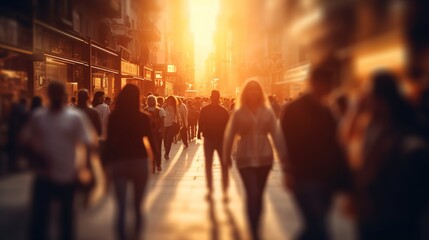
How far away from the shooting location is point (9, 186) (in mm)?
3766

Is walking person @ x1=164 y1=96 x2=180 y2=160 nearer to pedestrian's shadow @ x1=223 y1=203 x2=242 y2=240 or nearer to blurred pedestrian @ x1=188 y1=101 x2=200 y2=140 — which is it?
blurred pedestrian @ x1=188 y1=101 x2=200 y2=140

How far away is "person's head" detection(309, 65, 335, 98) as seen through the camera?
10.5 feet

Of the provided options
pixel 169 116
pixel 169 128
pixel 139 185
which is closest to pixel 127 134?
pixel 139 185

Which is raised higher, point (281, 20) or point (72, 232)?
point (281, 20)

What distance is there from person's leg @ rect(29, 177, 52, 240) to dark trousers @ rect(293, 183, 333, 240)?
1753 mm

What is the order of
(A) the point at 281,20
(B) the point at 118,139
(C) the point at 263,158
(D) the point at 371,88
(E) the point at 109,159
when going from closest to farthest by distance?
(D) the point at 371,88 < (A) the point at 281,20 < (E) the point at 109,159 < (B) the point at 118,139 < (C) the point at 263,158

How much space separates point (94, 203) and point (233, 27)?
1704 millimetres

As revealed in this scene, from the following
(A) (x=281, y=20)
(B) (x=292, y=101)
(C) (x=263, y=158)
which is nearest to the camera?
→ (A) (x=281, y=20)

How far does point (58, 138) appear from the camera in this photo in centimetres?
398

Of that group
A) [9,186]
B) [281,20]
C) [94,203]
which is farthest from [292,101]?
[9,186]

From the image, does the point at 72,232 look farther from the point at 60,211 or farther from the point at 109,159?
the point at 109,159

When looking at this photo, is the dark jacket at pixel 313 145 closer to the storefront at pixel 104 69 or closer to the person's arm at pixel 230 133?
the person's arm at pixel 230 133

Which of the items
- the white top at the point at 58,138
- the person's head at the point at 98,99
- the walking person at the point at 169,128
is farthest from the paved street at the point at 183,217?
the walking person at the point at 169,128

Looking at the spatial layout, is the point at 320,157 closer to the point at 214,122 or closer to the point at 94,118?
the point at 94,118
